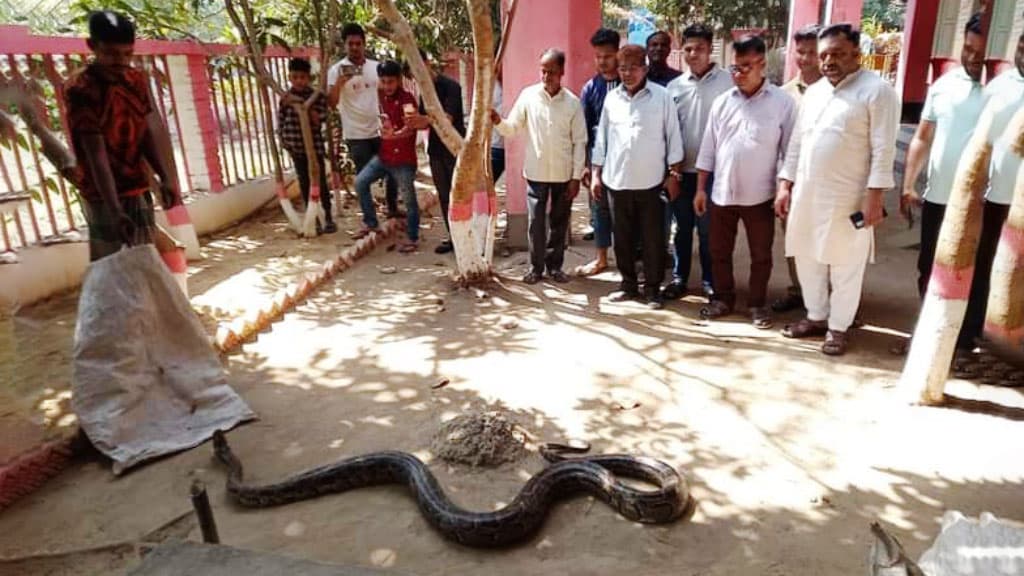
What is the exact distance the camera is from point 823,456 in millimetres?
3533

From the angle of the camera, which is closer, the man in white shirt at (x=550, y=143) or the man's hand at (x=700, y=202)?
the man's hand at (x=700, y=202)

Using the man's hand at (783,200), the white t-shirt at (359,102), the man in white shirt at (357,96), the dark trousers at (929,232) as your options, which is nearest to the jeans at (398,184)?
the man in white shirt at (357,96)

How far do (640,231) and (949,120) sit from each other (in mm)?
2429

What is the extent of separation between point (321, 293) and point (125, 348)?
264 cm

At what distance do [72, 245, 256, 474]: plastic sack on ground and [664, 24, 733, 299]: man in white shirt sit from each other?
3.87 meters

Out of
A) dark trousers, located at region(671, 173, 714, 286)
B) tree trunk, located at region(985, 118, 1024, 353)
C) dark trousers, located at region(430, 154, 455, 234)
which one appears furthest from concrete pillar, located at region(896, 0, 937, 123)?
tree trunk, located at region(985, 118, 1024, 353)

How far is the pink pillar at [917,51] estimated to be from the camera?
38.6 ft

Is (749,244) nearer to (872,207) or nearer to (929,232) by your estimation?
(872,207)

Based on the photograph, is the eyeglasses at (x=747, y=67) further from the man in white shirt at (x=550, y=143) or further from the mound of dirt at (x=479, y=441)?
the mound of dirt at (x=479, y=441)

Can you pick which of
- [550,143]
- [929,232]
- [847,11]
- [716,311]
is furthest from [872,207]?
[847,11]

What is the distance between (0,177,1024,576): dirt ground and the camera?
295cm

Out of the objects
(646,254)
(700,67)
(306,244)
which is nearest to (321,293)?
(306,244)

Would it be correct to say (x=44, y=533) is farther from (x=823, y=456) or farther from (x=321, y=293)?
(x=823, y=456)

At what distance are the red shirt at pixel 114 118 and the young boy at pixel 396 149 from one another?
3.17m
